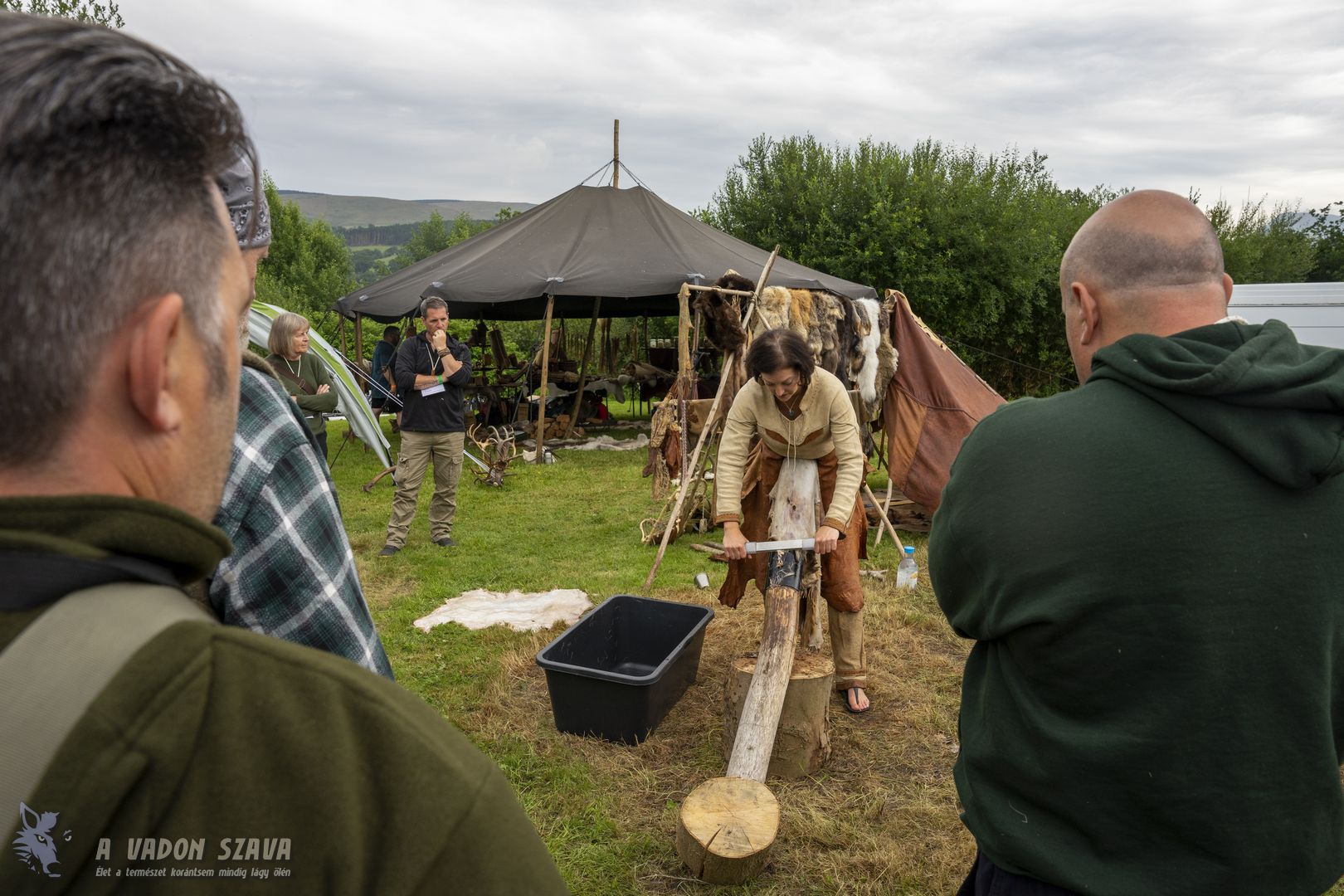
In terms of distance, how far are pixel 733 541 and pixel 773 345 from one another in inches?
38.4

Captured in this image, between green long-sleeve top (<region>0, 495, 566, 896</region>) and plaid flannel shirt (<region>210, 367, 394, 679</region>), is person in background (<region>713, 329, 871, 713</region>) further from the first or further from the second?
green long-sleeve top (<region>0, 495, 566, 896</region>)

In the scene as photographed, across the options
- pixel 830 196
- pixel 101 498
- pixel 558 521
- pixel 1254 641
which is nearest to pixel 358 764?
pixel 101 498

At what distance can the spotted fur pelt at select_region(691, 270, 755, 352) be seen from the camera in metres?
5.75

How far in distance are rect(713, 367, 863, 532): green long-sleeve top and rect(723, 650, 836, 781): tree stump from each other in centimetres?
73

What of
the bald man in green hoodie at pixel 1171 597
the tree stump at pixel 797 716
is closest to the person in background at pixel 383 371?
the tree stump at pixel 797 716

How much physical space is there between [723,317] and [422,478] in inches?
124

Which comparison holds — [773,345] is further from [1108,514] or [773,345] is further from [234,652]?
[234,652]

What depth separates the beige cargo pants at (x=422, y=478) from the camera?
6.84 metres

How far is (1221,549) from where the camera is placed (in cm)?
121

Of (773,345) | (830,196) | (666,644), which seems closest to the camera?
(773,345)

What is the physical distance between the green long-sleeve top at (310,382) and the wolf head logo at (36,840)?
246 inches

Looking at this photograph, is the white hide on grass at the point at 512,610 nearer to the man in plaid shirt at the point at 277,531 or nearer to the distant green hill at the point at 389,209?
the man in plaid shirt at the point at 277,531

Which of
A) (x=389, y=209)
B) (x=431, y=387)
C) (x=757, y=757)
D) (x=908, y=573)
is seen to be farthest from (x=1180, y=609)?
(x=389, y=209)

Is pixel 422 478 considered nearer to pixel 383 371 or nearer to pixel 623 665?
pixel 623 665
